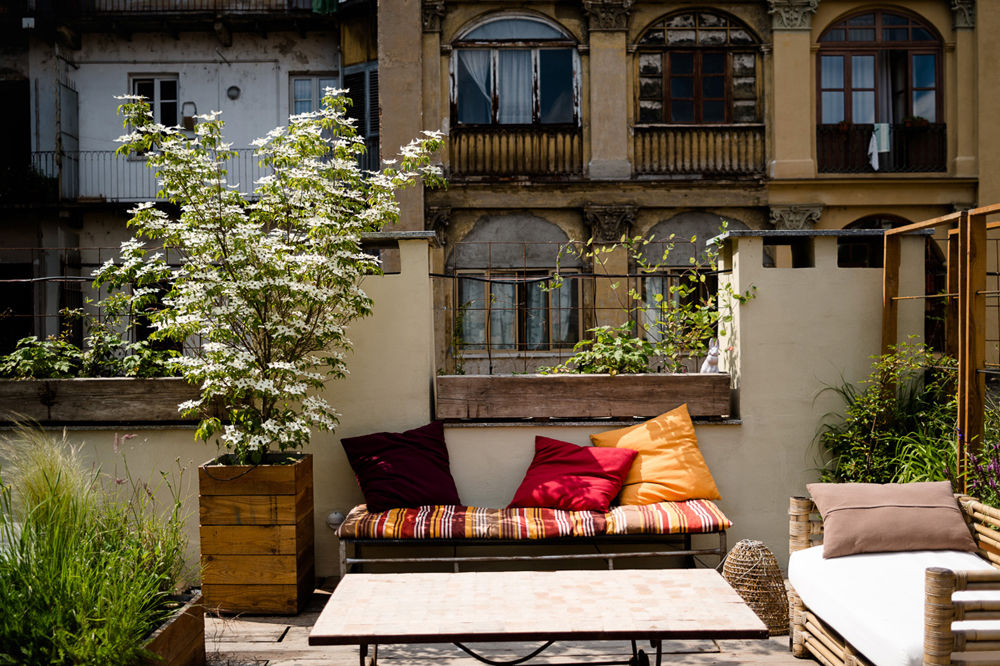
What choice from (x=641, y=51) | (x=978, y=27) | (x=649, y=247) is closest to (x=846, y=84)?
(x=978, y=27)

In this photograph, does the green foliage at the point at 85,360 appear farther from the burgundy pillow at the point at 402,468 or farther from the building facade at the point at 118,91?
the building facade at the point at 118,91

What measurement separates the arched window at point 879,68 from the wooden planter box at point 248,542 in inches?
425

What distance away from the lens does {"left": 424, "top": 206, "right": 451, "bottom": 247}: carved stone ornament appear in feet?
38.9

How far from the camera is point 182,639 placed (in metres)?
3.42

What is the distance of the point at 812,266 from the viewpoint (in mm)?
5293

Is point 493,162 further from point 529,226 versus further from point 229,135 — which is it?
point 229,135

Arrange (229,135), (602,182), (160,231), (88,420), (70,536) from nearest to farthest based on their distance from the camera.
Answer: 1. (70,536)
2. (160,231)
3. (88,420)
4. (602,182)
5. (229,135)

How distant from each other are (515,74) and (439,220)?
257 centimetres

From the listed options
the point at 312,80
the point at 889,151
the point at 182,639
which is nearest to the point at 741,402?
the point at 182,639

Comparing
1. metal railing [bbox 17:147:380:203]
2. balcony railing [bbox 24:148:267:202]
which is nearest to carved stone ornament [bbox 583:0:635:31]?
metal railing [bbox 17:147:380:203]

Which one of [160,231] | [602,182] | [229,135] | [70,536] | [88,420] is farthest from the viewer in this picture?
[229,135]

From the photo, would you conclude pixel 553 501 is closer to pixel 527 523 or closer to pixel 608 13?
pixel 527 523

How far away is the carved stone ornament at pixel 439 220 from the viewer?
11.9 meters

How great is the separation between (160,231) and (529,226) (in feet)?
26.0
